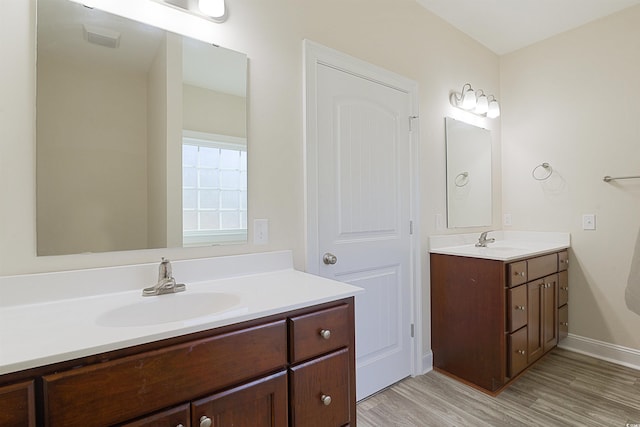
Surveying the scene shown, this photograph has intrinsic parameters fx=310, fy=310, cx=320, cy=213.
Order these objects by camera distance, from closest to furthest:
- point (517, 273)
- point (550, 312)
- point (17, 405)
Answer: point (17, 405)
point (517, 273)
point (550, 312)

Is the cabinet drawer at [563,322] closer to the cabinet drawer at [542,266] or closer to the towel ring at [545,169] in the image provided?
the cabinet drawer at [542,266]

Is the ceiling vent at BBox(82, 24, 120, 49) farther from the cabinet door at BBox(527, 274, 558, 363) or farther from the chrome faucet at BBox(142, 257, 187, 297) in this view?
the cabinet door at BBox(527, 274, 558, 363)

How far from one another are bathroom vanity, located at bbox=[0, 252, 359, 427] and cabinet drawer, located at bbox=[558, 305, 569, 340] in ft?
7.28

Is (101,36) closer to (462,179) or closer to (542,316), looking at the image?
(462,179)

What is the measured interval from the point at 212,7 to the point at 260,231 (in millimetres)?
977

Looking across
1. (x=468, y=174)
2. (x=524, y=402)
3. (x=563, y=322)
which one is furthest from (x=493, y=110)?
(x=524, y=402)

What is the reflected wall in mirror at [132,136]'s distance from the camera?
1.05m

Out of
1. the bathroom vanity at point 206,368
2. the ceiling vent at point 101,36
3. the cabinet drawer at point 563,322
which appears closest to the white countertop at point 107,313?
the bathroom vanity at point 206,368

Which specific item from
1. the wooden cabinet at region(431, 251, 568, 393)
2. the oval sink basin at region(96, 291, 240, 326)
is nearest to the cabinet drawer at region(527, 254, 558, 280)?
the wooden cabinet at region(431, 251, 568, 393)

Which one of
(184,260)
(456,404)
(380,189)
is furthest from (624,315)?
(184,260)

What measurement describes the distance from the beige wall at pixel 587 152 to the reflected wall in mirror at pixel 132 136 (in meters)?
2.63

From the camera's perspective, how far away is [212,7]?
4.26 ft

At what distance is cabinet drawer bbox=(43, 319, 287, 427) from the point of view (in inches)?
25.8

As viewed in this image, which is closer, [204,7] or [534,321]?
[204,7]
